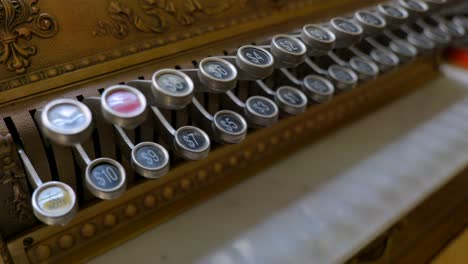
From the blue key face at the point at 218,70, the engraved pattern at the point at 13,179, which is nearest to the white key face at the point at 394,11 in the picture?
the blue key face at the point at 218,70

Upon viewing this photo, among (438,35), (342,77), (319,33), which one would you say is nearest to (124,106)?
(319,33)

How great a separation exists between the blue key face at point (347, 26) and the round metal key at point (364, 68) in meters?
0.13

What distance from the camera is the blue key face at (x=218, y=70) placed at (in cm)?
91

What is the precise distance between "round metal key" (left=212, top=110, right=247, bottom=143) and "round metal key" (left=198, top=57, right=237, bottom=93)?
0.28 feet

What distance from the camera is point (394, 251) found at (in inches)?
47.3

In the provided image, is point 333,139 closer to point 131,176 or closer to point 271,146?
point 271,146

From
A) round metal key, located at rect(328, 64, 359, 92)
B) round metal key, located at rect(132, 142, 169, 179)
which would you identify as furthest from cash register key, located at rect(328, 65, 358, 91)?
round metal key, located at rect(132, 142, 169, 179)

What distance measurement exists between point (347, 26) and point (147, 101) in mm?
621

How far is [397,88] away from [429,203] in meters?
0.51

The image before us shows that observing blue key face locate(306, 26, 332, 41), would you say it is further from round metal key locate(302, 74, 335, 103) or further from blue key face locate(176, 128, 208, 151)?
blue key face locate(176, 128, 208, 151)

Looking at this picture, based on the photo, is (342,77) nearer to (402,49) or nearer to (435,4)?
(402,49)

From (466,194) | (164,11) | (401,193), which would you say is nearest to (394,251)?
(401,193)

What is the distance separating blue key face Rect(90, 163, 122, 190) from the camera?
0.80m

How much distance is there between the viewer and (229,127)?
0.97 m
